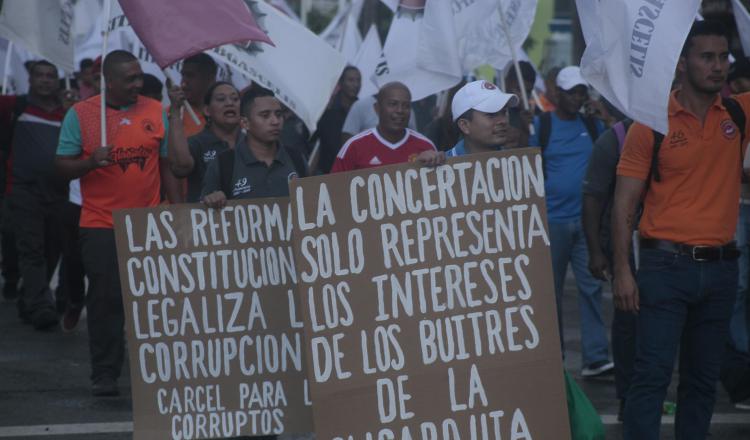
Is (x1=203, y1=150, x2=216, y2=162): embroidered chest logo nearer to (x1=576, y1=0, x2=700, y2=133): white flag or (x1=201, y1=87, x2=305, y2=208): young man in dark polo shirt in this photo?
(x1=201, y1=87, x2=305, y2=208): young man in dark polo shirt

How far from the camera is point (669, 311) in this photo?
19.3ft

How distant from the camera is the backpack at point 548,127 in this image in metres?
9.01

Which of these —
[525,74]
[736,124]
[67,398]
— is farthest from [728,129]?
[525,74]

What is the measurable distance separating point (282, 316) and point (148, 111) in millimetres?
2428

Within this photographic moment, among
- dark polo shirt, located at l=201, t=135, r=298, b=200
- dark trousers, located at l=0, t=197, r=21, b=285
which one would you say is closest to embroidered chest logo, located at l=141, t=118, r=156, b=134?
dark polo shirt, located at l=201, t=135, r=298, b=200

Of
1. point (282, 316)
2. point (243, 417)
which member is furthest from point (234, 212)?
point (243, 417)

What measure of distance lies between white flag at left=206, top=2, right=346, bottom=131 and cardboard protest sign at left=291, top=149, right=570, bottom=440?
72.8 inches

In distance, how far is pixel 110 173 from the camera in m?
8.01

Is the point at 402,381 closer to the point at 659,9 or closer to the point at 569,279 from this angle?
the point at 659,9

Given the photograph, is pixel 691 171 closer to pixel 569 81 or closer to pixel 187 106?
pixel 187 106

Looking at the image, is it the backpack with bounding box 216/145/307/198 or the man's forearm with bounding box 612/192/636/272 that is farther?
the backpack with bounding box 216/145/307/198

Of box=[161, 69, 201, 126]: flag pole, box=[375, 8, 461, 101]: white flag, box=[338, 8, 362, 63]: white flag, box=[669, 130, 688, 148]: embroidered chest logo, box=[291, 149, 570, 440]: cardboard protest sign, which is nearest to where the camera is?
box=[291, 149, 570, 440]: cardboard protest sign

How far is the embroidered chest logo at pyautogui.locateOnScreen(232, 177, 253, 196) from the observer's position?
639cm

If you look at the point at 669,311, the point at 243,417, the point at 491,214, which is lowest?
the point at 243,417
